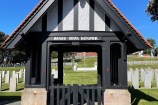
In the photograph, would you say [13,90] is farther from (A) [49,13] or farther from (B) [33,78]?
(A) [49,13]

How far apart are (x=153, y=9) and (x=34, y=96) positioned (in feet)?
51.9

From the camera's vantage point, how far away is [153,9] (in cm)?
2359

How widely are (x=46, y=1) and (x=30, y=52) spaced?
2.21 m

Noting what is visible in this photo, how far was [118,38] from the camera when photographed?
11.3 meters

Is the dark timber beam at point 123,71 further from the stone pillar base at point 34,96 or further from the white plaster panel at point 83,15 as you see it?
the stone pillar base at point 34,96

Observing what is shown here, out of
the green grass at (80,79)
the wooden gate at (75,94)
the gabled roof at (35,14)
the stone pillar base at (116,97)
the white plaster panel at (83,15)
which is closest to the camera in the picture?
the gabled roof at (35,14)

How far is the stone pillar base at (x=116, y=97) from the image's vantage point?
36.0 feet

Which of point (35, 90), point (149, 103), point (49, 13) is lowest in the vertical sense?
point (149, 103)

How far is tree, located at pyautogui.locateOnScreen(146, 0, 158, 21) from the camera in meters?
22.4

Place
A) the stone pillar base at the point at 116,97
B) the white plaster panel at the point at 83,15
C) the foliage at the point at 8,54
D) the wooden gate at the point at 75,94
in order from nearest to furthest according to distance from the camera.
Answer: the stone pillar base at the point at 116,97, the wooden gate at the point at 75,94, the white plaster panel at the point at 83,15, the foliage at the point at 8,54

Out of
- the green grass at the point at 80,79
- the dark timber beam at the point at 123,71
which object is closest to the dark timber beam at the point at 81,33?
the dark timber beam at the point at 123,71

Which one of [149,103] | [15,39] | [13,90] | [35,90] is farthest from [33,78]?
[13,90]

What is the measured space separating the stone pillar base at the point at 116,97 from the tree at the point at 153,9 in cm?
1295

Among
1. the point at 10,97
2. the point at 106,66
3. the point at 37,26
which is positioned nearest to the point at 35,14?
the point at 37,26
